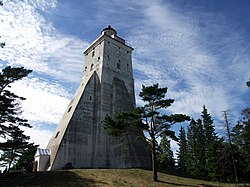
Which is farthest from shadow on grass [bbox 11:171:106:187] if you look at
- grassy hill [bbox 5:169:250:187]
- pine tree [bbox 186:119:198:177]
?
pine tree [bbox 186:119:198:177]

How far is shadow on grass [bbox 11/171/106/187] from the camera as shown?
53.7 feet

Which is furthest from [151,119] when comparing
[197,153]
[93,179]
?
[197,153]

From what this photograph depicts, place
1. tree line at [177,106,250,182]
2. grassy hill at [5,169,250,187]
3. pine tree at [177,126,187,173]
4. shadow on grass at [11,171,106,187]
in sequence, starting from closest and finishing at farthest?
shadow on grass at [11,171,106,187], grassy hill at [5,169,250,187], tree line at [177,106,250,182], pine tree at [177,126,187,173]

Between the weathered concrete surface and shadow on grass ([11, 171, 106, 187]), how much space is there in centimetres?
520

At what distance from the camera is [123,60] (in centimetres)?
3662

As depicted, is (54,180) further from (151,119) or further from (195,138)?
(195,138)

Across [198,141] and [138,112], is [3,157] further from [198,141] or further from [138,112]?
[198,141]

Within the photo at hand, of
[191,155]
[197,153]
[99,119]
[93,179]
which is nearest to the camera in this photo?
[93,179]

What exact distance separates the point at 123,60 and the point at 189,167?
77.9ft

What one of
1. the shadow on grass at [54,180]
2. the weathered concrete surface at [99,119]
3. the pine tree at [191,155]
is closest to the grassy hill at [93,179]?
the shadow on grass at [54,180]

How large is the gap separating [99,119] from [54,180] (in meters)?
12.0

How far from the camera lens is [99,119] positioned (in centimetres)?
2858

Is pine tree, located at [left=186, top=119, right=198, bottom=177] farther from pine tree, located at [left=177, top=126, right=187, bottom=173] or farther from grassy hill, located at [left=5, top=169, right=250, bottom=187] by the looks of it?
grassy hill, located at [left=5, top=169, right=250, bottom=187]

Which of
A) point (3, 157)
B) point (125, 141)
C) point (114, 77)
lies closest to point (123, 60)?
point (114, 77)
